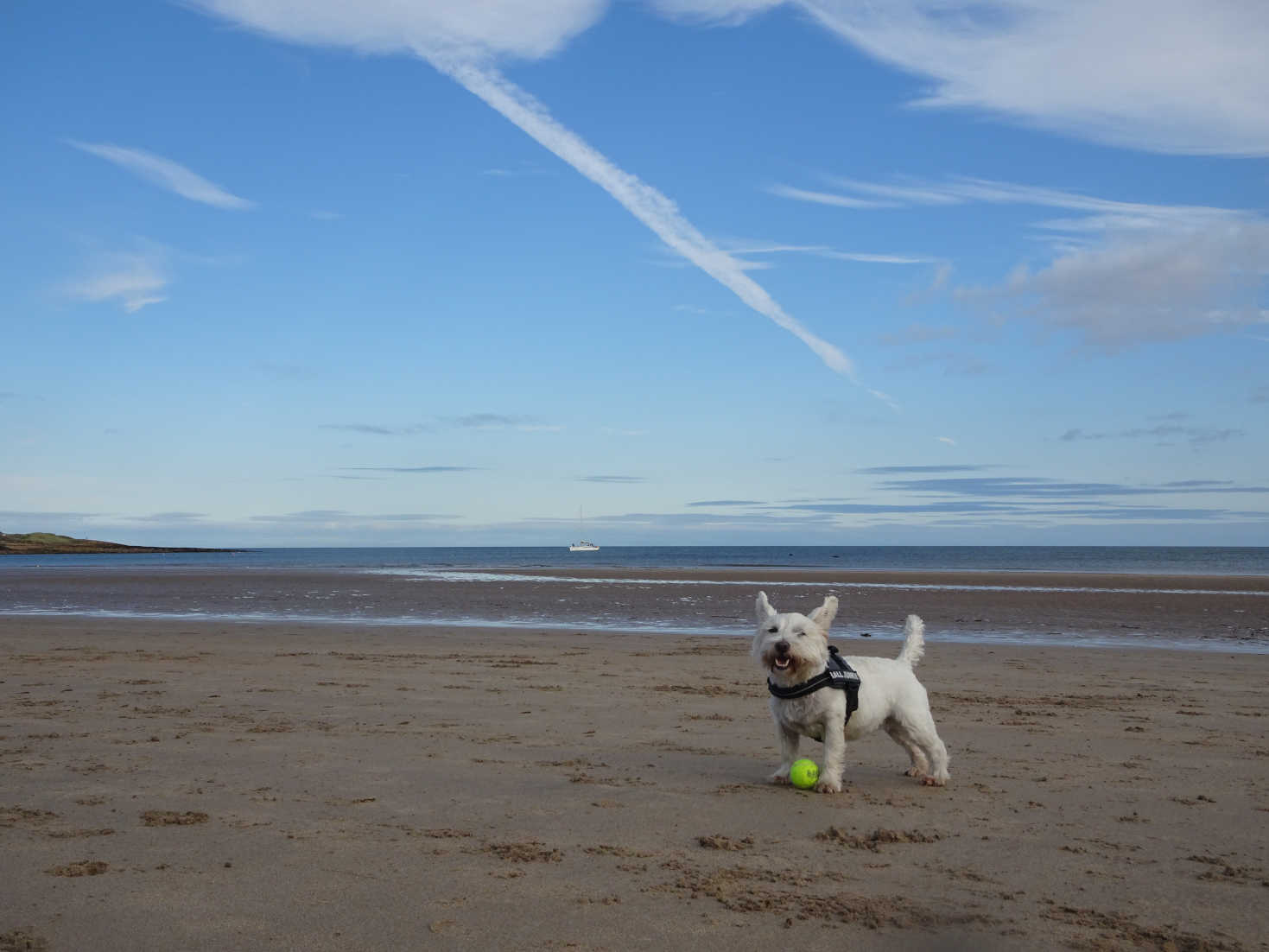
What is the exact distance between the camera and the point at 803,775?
6.83 m

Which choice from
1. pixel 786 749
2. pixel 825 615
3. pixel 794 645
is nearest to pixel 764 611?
pixel 825 615

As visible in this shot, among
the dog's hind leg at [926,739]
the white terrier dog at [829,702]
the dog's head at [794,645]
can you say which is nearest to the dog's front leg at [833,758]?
the white terrier dog at [829,702]

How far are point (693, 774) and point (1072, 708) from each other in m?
5.09

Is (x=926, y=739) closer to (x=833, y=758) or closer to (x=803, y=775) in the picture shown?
(x=833, y=758)

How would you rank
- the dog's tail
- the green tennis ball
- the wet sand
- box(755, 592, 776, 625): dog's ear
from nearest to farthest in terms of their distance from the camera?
the green tennis ball
box(755, 592, 776, 625): dog's ear
the dog's tail
the wet sand

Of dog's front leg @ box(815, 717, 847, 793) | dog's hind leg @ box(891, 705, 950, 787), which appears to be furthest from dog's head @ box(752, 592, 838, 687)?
dog's hind leg @ box(891, 705, 950, 787)

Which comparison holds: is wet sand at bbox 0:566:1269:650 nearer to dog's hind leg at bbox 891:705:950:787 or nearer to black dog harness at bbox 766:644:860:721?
dog's hind leg at bbox 891:705:950:787

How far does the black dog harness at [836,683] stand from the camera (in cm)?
679

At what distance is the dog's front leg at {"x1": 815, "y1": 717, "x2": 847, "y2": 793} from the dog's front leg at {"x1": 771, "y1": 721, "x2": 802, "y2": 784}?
281mm

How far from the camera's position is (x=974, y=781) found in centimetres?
704

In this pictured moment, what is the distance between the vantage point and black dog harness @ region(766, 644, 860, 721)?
6785 mm

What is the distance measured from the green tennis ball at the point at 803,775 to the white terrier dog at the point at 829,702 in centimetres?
7

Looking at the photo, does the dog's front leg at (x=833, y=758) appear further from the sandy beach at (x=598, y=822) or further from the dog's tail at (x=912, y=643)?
the dog's tail at (x=912, y=643)

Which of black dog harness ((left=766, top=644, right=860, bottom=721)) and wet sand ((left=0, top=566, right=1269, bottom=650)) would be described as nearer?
black dog harness ((left=766, top=644, right=860, bottom=721))
